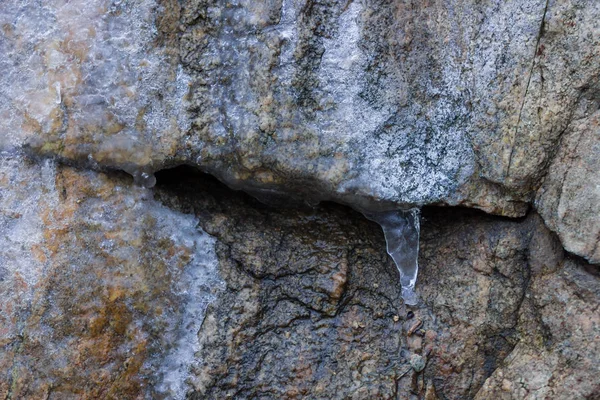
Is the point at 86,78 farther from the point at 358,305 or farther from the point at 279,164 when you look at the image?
the point at 358,305

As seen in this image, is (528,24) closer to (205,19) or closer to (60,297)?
(205,19)

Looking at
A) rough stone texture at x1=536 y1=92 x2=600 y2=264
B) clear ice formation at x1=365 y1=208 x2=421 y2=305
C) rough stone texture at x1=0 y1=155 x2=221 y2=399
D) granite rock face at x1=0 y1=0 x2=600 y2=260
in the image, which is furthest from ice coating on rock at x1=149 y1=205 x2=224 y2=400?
rough stone texture at x1=536 y1=92 x2=600 y2=264

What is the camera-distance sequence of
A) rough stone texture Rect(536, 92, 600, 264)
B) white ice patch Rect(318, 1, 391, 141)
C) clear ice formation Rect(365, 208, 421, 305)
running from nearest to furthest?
rough stone texture Rect(536, 92, 600, 264)
white ice patch Rect(318, 1, 391, 141)
clear ice formation Rect(365, 208, 421, 305)

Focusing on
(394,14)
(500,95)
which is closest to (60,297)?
(394,14)

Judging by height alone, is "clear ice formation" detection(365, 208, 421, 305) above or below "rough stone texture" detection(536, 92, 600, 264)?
below

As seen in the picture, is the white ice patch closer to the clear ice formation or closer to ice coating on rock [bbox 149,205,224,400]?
the clear ice formation

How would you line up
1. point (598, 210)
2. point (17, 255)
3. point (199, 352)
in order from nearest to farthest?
point (598, 210) < point (17, 255) < point (199, 352)

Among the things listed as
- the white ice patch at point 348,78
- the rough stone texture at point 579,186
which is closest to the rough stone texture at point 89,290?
the white ice patch at point 348,78

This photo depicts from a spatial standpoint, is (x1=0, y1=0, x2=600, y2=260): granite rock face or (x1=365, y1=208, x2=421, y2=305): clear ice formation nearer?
(x1=0, y1=0, x2=600, y2=260): granite rock face
